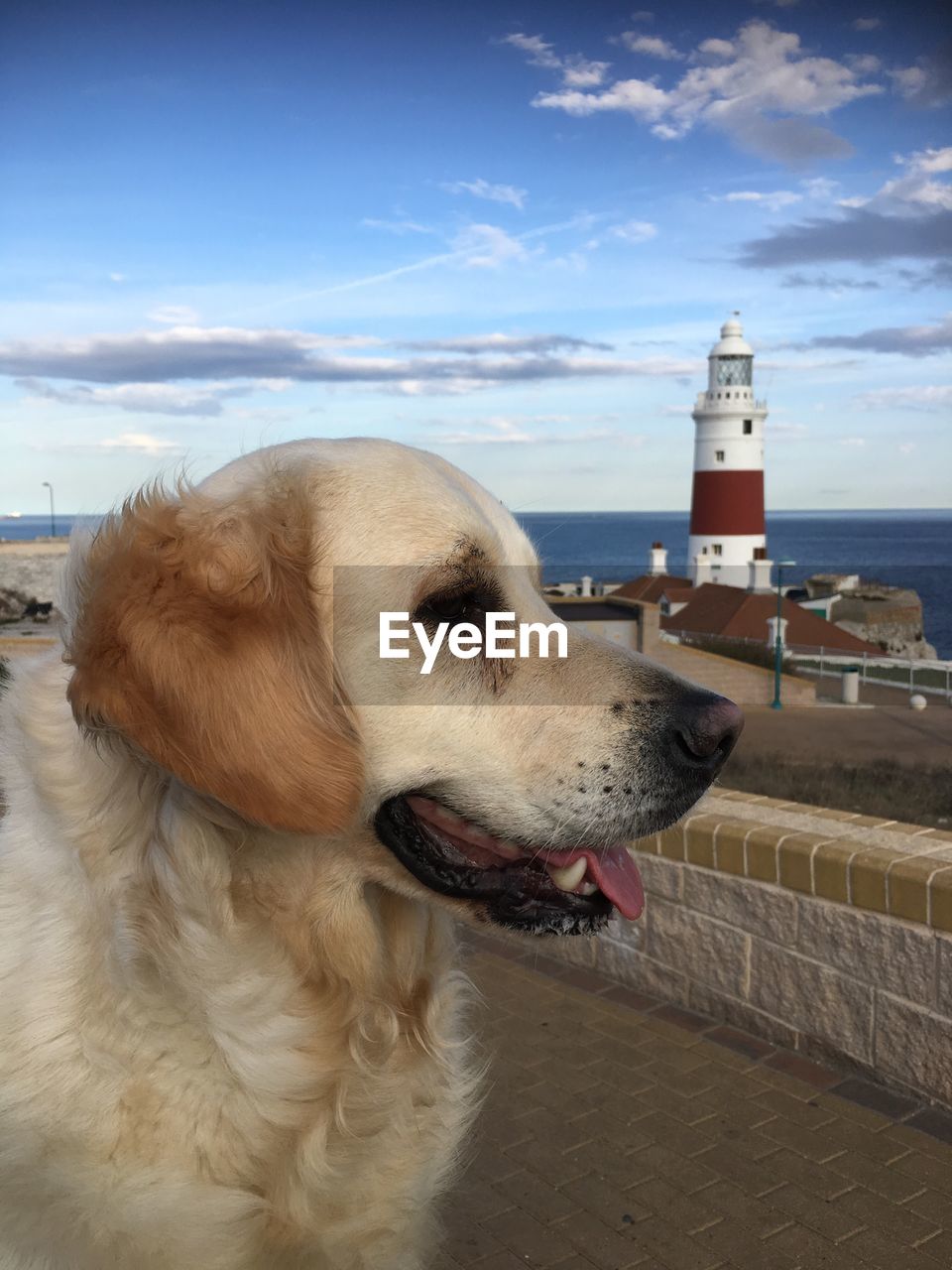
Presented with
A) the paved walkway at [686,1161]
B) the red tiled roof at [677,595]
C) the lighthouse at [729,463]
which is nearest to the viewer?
the paved walkway at [686,1161]

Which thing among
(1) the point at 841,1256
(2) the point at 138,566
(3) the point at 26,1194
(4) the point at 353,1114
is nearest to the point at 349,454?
(2) the point at 138,566

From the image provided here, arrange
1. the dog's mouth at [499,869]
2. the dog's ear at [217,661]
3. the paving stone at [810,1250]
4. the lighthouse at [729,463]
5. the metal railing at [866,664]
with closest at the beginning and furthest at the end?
the dog's ear at [217,661], the dog's mouth at [499,869], the paving stone at [810,1250], the metal railing at [866,664], the lighthouse at [729,463]

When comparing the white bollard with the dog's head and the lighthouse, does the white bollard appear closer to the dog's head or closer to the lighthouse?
the dog's head

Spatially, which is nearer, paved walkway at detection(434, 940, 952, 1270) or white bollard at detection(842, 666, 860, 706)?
paved walkway at detection(434, 940, 952, 1270)

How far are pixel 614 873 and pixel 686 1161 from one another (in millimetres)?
1810

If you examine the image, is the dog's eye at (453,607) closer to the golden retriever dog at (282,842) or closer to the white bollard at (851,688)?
the golden retriever dog at (282,842)

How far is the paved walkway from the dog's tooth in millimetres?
1566

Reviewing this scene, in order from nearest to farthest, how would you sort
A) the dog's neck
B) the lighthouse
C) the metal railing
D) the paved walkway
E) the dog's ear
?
the dog's ear, the dog's neck, the paved walkway, the metal railing, the lighthouse

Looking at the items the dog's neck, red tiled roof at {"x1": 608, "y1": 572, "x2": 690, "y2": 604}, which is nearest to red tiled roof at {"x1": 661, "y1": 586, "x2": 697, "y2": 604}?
red tiled roof at {"x1": 608, "y1": 572, "x2": 690, "y2": 604}

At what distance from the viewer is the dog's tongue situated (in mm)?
2326

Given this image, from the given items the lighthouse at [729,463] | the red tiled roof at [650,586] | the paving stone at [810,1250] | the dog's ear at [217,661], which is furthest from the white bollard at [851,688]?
the lighthouse at [729,463]

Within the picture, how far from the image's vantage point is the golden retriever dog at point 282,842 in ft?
6.26

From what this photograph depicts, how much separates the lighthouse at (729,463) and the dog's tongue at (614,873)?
4547 centimetres

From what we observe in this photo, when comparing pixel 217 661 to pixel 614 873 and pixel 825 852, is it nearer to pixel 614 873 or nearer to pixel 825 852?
pixel 614 873
